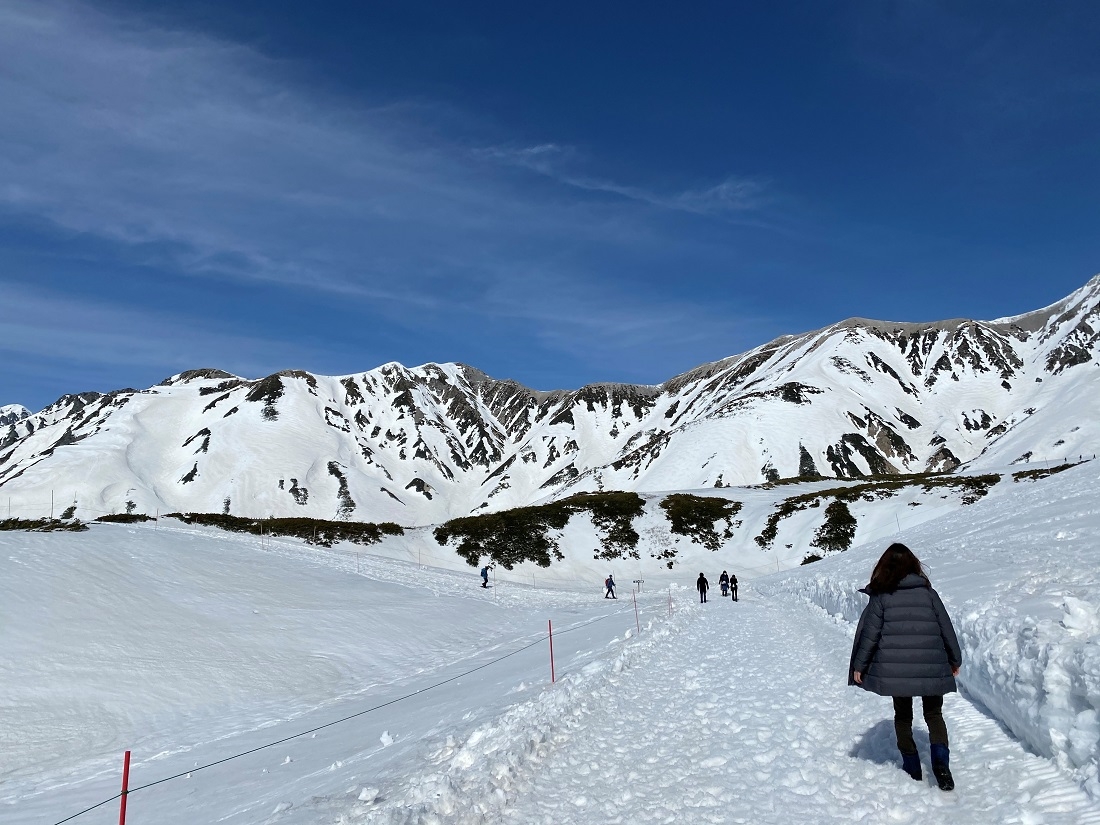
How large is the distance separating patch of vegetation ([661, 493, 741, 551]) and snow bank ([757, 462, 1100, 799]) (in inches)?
1799

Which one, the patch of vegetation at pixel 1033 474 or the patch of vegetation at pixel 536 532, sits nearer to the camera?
the patch of vegetation at pixel 1033 474

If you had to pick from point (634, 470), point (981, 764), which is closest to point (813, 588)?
point (981, 764)

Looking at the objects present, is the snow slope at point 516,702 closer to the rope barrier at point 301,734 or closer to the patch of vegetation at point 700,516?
the rope barrier at point 301,734

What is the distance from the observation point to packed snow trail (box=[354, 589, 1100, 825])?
583cm

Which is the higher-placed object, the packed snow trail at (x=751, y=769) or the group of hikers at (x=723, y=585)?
the packed snow trail at (x=751, y=769)

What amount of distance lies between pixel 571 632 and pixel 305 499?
16445 centimetres

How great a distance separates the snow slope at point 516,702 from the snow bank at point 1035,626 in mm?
41

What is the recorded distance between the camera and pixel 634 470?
144750 millimetres

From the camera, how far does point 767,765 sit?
23.7 ft

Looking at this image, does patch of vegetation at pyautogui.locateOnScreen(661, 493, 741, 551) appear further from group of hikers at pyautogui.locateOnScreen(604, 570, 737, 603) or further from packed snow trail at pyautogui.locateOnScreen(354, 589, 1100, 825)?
packed snow trail at pyautogui.locateOnScreen(354, 589, 1100, 825)

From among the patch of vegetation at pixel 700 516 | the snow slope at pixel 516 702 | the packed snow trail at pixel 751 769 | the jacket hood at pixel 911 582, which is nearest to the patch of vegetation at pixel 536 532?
the patch of vegetation at pixel 700 516

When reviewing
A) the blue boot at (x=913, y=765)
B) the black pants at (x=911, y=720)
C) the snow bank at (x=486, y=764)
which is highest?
the black pants at (x=911, y=720)

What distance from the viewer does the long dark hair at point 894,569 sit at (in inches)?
253

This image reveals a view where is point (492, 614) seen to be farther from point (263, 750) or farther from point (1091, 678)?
point (1091, 678)
